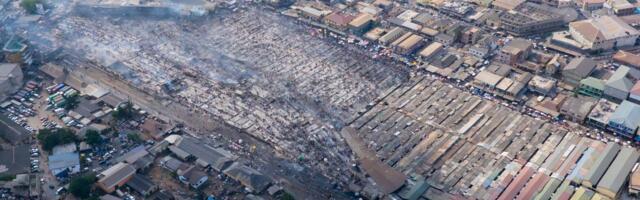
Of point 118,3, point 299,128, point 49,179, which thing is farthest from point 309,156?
point 118,3

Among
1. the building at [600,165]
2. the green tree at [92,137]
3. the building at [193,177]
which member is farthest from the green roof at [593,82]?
the green tree at [92,137]

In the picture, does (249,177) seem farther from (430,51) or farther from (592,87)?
(592,87)

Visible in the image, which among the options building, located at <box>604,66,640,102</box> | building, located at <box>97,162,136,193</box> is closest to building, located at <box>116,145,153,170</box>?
building, located at <box>97,162,136,193</box>

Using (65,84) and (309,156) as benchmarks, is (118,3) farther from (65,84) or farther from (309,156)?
(309,156)

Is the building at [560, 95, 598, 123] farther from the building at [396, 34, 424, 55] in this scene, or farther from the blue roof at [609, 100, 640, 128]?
the building at [396, 34, 424, 55]

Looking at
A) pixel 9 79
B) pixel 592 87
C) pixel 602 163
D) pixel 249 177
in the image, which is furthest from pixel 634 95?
pixel 9 79

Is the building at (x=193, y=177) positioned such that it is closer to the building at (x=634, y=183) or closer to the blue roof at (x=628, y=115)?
the building at (x=634, y=183)
